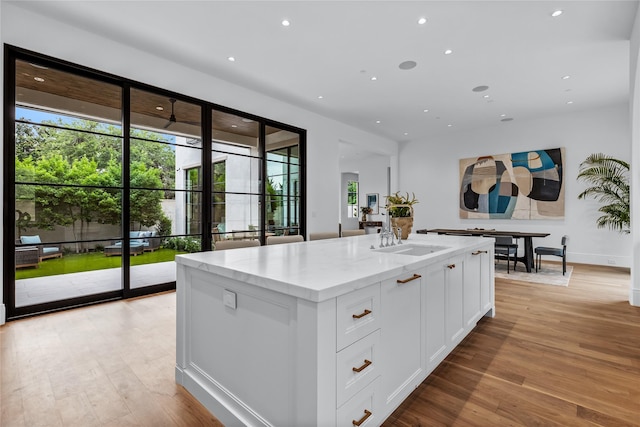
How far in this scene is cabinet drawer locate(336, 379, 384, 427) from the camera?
1254 millimetres

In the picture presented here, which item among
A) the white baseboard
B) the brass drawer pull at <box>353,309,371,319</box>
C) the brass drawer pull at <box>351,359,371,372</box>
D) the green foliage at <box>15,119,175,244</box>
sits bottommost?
the white baseboard

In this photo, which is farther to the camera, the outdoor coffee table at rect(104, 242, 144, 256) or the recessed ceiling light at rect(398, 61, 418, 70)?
the recessed ceiling light at rect(398, 61, 418, 70)

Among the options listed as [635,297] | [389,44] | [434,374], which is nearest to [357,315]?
[434,374]

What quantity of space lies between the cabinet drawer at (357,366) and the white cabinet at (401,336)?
88 mm

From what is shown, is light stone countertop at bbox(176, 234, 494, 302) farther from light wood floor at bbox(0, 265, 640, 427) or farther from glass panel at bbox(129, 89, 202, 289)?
glass panel at bbox(129, 89, 202, 289)

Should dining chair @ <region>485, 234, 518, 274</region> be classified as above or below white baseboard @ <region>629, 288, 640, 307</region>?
above

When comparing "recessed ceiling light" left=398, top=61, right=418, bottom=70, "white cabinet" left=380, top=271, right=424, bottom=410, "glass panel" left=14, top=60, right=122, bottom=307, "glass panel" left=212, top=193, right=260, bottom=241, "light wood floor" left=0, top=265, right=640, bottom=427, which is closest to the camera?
"white cabinet" left=380, top=271, right=424, bottom=410

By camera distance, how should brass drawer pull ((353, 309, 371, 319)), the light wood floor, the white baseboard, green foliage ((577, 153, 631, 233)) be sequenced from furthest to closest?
green foliage ((577, 153, 631, 233))
the white baseboard
the light wood floor
brass drawer pull ((353, 309, 371, 319))

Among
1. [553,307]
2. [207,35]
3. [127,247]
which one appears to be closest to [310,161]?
[207,35]

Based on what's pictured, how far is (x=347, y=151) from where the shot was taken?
408 inches

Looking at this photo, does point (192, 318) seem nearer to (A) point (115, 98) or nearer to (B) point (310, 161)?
(A) point (115, 98)

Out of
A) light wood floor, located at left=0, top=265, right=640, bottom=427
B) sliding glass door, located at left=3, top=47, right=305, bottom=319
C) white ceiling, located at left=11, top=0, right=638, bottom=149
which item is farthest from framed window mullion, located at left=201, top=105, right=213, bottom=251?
light wood floor, located at left=0, top=265, right=640, bottom=427

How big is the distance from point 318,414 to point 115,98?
4.44 m

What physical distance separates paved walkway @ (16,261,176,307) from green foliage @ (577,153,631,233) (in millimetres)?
7692
